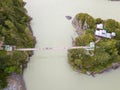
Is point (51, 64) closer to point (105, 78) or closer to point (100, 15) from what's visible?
point (105, 78)

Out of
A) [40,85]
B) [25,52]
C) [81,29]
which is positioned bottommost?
[40,85]

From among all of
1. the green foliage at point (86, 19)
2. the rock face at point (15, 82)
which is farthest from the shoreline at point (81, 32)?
the rock face at point (15, 82)

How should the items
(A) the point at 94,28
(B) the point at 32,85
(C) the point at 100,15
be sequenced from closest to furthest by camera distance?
(B) the point at 32,85
(A) the point at 94,28
(C) the point at 100,15

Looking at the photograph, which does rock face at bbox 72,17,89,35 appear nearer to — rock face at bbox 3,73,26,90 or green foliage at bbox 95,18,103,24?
green foliage at bbox 95,18,103,24

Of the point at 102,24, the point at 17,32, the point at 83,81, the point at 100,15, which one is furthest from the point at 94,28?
the point at 17,32

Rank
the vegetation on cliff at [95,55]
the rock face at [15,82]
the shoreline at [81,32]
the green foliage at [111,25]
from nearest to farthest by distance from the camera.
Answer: the rock face at [15,82]
the vegetation on cliff at [95,55]
the shoreline at [81,32]
the green foliage at [111,25]

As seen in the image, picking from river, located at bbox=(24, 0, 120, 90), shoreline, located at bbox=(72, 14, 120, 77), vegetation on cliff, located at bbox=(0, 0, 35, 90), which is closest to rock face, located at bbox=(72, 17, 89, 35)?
shoreline, located at bbox=(72, 14, 120, 77)

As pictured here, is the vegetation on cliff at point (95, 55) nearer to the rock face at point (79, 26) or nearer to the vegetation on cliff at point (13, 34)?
the rock face at point (79, 26)
